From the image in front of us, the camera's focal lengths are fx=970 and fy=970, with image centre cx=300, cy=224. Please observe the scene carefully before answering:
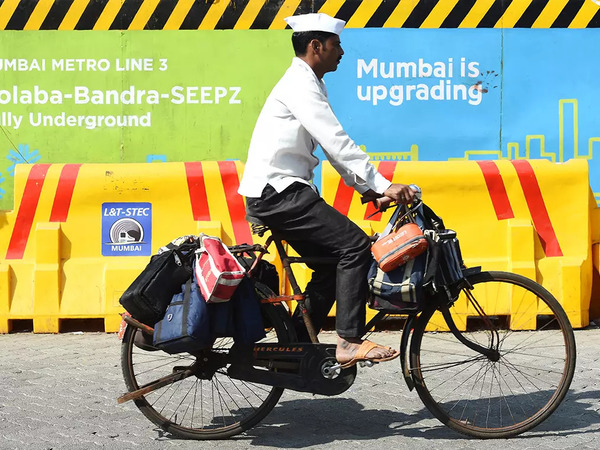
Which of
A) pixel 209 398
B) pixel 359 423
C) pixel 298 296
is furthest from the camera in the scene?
pixel 209 398

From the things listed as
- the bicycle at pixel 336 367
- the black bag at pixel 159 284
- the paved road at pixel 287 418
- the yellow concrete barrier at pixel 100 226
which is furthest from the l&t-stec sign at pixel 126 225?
the black bag at pixel 159 284

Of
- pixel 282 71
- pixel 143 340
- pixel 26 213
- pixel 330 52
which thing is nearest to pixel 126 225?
pixel 26 213

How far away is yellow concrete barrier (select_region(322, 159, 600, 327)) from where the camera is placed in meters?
7.03

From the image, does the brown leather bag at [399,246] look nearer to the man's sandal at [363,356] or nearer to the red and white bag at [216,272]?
the man's sandal at [363,356]

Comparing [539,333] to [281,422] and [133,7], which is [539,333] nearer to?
[281,422]

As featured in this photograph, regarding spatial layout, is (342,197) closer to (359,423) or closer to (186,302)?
(359,423)

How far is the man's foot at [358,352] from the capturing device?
4488 millimetres

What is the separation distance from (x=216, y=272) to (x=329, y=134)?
2.64 feet

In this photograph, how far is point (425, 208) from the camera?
4586 mm

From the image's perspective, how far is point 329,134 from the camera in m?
4.39

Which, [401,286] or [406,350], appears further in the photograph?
[406,350]

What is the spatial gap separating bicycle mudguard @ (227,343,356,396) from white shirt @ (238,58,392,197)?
75 centimetres

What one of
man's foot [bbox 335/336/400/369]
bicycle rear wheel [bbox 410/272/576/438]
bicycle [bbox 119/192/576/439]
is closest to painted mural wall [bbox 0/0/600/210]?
bicycle rear wheel [bbox 410/272/576/438]

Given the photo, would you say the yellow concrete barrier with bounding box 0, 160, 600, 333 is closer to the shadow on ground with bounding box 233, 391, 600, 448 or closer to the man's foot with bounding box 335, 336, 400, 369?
the shadow on ground with bounding box 233, 391, 600, 448
